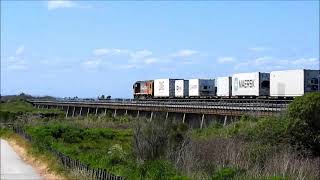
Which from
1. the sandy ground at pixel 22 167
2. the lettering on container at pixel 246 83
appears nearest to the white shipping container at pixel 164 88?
the lettering on container at pixel 246 83

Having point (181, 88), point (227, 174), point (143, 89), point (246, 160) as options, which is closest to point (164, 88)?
point (181, 88)

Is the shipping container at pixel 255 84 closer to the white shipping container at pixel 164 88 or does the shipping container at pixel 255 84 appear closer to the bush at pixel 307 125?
the white shipping container at pixel 164 88

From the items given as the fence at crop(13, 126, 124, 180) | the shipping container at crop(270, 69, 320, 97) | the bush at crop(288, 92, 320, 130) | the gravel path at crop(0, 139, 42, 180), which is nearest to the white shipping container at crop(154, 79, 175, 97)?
the shipping container at crop(270, 69, 320, 97)

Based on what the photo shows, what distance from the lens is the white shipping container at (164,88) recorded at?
8950cm

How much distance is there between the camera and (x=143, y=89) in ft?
328

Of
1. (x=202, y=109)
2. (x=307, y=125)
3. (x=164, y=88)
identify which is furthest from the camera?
(x=164, y=88)

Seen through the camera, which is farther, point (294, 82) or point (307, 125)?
point (294, 82)

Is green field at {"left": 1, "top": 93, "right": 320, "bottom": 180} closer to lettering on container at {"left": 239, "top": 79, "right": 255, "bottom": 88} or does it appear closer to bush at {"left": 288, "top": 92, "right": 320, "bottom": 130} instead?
bush at {"left": 288, "top": 92, "right": 320, "bottom": 130}

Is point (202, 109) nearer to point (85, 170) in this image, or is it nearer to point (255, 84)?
point (255, 84)

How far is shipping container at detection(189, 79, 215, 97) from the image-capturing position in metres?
82.6

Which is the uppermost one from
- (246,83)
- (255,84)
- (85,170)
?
(246,83)

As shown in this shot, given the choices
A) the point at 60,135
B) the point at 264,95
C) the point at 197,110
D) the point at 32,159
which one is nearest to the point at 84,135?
the point at 60,135

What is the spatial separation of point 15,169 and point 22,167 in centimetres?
106

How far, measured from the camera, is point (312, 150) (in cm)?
2700
